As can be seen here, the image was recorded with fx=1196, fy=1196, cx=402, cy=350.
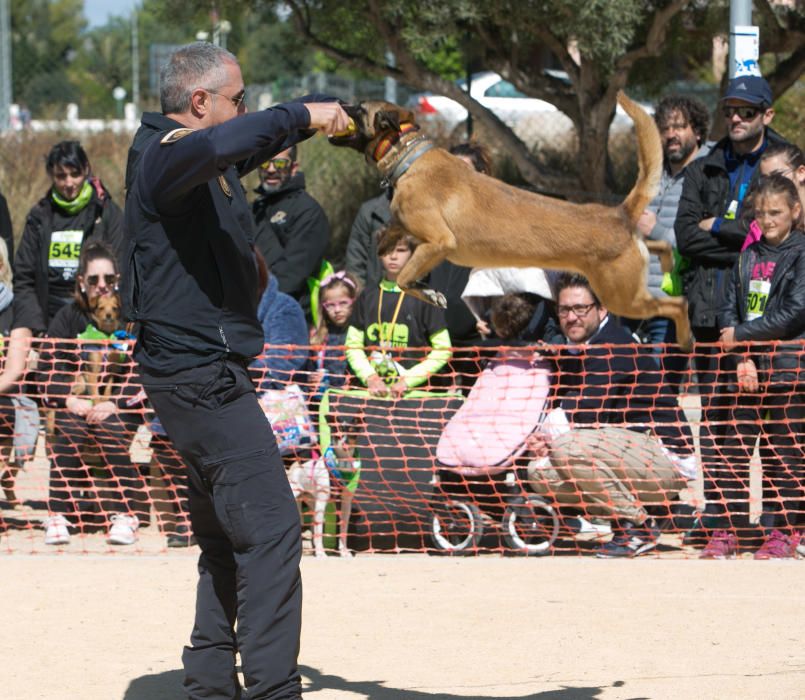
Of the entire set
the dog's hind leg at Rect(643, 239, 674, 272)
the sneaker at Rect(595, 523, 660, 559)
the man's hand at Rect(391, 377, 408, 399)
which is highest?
the dog's hind leg at Rect(643, 239, 674, 272)

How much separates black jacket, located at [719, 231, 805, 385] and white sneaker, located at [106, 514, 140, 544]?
3.68m

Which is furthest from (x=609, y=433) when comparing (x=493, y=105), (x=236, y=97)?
(x=493, y=105)

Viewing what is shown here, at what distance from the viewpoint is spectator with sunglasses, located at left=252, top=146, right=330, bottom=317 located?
7.90 metres

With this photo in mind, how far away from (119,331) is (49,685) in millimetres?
3138

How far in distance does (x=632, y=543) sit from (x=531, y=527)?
57 cm

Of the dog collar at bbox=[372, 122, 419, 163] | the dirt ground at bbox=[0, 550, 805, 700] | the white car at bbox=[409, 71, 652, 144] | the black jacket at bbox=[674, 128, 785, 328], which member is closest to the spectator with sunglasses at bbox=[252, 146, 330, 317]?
the dirt ground at bbox=[0, 550, 805, 700]

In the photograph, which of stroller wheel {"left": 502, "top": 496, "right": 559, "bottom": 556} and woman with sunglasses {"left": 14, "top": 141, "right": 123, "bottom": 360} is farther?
woman with sunglasses {"left": 14, "top": 141, "right": 123, "bottom": 360}

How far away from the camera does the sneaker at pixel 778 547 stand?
6523 millimetres

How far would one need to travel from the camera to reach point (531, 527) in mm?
6832

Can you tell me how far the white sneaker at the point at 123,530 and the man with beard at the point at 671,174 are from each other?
3.28m

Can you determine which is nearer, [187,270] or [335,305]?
[187,270]

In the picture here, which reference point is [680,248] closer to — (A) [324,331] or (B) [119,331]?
(A) [324,331]

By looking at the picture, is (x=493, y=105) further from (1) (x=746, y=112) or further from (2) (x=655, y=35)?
(1) (x=746, y=112)

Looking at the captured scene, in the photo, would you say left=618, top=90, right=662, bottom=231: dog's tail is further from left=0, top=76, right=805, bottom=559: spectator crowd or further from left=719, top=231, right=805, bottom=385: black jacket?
left=719, top=231, right=805, bottom=385: black jacket
